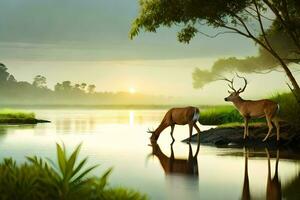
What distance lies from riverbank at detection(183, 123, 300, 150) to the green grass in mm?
18395

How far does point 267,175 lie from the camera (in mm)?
14219

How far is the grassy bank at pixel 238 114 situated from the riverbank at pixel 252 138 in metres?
0.71

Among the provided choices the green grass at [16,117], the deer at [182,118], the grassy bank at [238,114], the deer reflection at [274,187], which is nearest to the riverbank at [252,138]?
the grassy bank at [238,114]

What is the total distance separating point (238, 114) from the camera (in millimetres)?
37656

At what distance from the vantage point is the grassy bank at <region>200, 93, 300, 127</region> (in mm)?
25469

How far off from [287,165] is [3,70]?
8865 cm

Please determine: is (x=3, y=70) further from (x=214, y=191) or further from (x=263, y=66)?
(x=214, y=191)

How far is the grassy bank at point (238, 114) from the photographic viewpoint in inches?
1003

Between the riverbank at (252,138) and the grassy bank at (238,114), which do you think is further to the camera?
the grassy bank at (238,114)

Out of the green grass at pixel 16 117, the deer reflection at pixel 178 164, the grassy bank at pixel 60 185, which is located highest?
the green grass at pixel 16 117

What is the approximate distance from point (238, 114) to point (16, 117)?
14.0m

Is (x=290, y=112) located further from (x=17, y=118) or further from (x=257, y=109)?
(x=17, y=118)

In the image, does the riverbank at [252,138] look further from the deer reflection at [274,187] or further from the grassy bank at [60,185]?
the grassy bank at [60,185]

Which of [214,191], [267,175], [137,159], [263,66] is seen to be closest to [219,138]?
[137,159]
